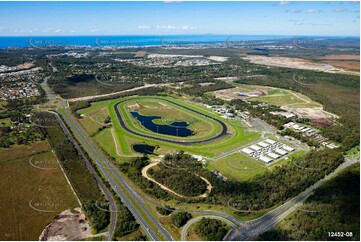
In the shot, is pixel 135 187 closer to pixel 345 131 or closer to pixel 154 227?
pixel 154 227

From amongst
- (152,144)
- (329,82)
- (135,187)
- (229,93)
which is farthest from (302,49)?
→ (135,187)

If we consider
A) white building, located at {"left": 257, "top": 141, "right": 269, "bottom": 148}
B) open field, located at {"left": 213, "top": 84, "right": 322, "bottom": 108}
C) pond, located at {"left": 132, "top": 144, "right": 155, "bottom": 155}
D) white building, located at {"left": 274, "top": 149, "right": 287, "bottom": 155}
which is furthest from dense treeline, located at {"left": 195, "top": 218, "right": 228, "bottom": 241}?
open field, located at {"left": 213, "top": 84, "right": 322, "bottom": 108}

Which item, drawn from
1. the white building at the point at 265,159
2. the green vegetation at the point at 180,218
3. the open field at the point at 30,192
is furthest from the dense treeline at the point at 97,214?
the white building at the point at 265,159

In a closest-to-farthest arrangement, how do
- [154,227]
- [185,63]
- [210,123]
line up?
[154,227], [210,123], [185,63]

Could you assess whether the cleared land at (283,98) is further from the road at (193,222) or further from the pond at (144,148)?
the road at (193,222)

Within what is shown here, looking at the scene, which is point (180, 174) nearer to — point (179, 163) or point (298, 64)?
point (179, 163)

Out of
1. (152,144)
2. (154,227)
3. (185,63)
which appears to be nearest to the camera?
(154,227)
